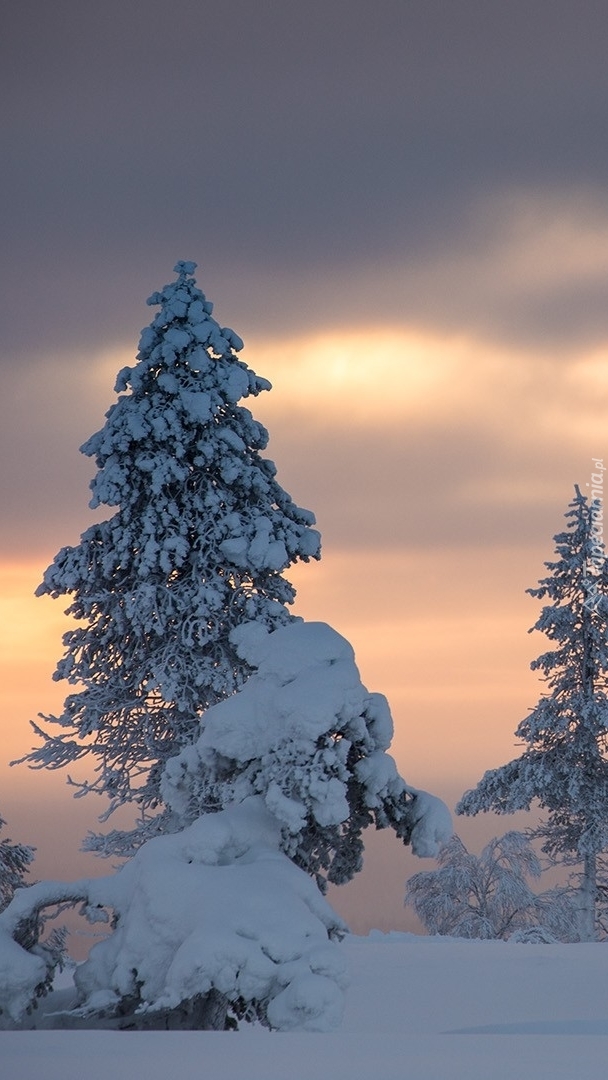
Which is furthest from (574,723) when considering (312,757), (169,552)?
(312,757)

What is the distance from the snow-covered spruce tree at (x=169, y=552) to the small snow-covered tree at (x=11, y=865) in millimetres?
2735

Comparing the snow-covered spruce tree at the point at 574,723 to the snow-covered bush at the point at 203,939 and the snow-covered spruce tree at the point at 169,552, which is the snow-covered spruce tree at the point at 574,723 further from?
the snow-covered bush at the point at 203,939

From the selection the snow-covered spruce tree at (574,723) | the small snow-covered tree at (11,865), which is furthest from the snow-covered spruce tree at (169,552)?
the snow-covered spruce tree at (574,723)

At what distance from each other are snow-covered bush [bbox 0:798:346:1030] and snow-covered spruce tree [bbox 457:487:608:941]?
1561 cm

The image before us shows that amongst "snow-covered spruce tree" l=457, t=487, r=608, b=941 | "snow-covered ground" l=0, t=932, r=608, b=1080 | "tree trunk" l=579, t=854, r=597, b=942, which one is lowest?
"snow-covered ground" l=0, t=932, r=608, b=1080

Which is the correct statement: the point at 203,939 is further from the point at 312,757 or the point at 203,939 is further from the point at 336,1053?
the point at 312,757

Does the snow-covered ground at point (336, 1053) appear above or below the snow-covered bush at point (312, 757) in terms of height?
below

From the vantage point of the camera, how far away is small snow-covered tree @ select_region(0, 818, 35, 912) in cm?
2306

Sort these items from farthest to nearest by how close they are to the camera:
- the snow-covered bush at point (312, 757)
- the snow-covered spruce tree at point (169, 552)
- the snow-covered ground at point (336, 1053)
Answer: the snow-covered spruce tree at point (169, 552)
the snow-covered bush at point (312, 757)
the snow-covered ground at point (336, 1053)

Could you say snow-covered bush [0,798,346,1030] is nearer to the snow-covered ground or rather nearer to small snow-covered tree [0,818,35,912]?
the snow-covered ground

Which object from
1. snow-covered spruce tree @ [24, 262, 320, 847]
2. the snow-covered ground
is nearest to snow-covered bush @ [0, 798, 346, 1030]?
the snow-covered ground

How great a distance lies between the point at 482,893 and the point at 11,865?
9.99 meters

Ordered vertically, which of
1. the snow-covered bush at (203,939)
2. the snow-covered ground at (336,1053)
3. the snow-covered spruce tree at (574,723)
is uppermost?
the snow-covered spruce tree at (574,723)

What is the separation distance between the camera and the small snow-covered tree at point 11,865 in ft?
75.7
